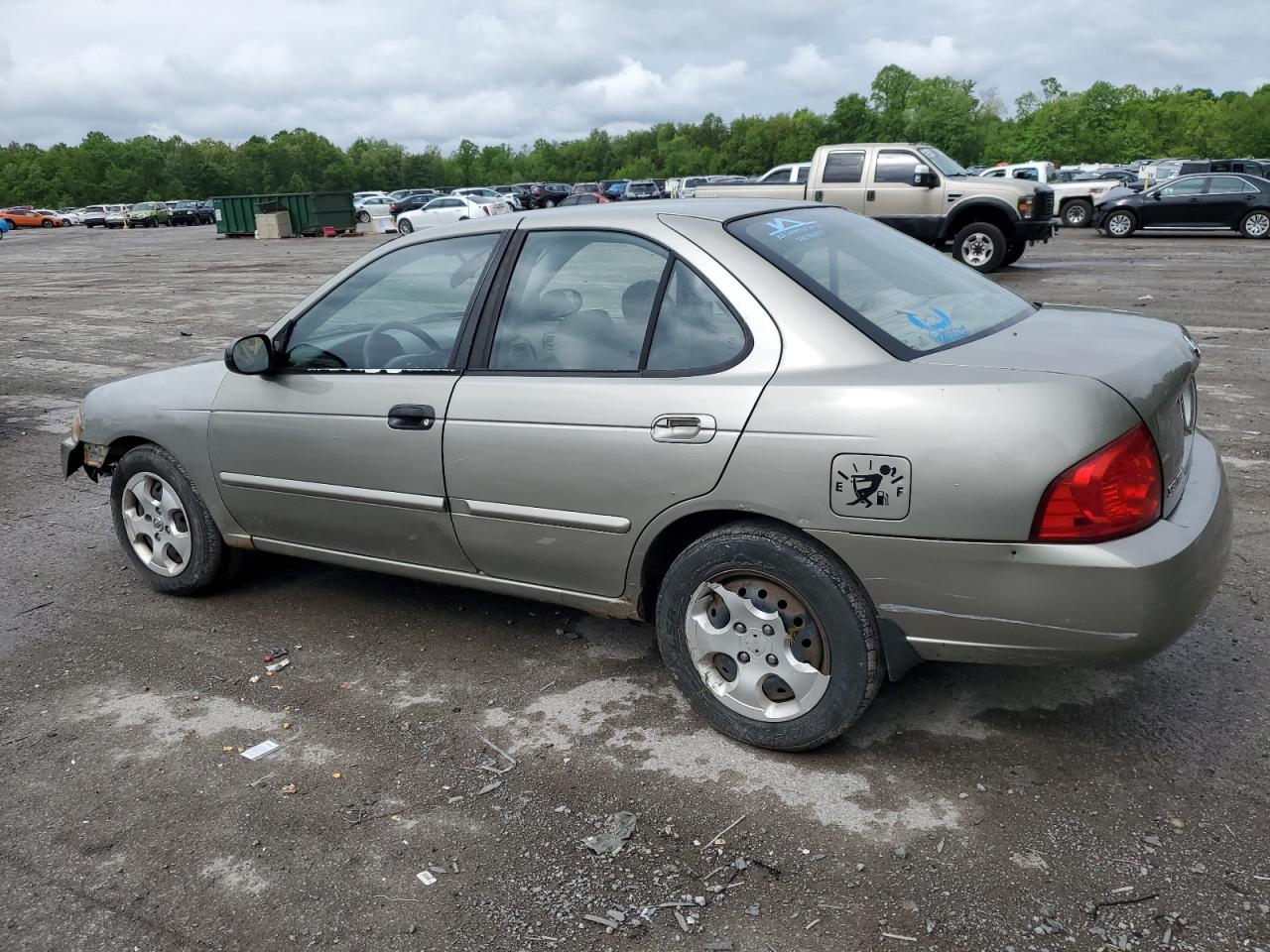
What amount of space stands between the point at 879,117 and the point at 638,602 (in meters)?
119

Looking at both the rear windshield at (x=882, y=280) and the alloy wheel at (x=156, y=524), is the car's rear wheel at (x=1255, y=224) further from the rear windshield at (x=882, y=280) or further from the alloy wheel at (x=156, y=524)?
the alloy wheel at (x=156, y=524)

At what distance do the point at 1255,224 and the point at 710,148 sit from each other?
4622 inches

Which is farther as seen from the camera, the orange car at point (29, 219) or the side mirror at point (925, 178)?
the orange car at point (29, 219)

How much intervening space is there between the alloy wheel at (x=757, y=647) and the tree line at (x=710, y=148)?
101 m

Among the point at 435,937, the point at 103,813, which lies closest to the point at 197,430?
the point at 103,813

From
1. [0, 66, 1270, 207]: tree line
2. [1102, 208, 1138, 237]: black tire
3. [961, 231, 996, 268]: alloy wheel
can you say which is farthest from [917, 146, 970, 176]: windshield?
[0, 66, 1270, 207]: tree line

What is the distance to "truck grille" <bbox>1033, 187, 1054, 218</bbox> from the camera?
55.3 ft

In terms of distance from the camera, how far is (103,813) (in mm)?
3121

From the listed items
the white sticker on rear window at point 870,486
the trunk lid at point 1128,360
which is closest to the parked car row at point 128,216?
the trunk lid at point 1128,360

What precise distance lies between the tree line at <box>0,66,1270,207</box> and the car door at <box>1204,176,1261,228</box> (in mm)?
76852

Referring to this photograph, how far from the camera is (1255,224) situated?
75.9 feet

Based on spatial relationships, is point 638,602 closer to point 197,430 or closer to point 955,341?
point 955,341

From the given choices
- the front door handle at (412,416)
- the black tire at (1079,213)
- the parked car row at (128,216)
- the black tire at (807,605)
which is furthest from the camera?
the parked car row at (128,216)

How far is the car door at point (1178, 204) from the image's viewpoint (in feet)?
77.7
